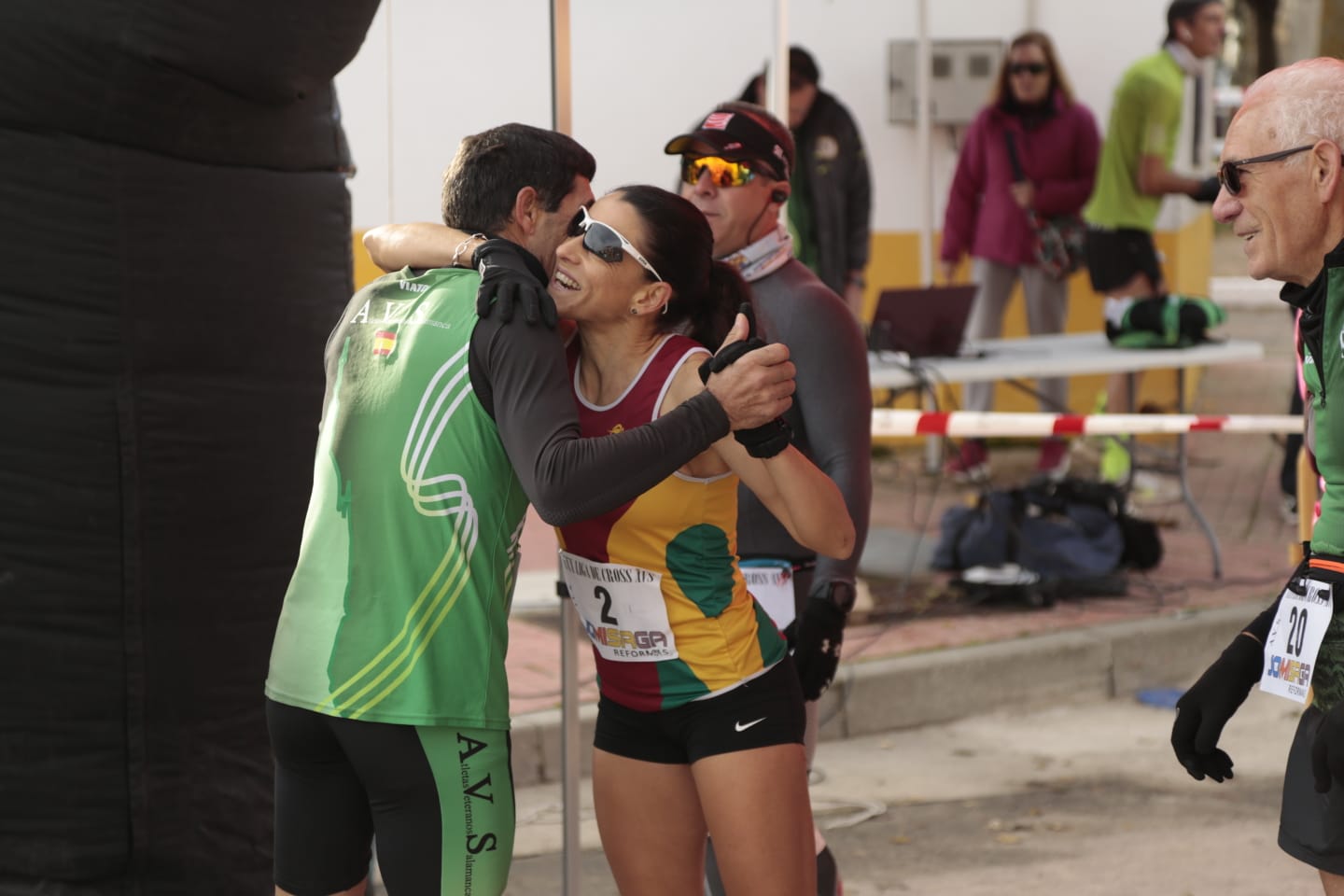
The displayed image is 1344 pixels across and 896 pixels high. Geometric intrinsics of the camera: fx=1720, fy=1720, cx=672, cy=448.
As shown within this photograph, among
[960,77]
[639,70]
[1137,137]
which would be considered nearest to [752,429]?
[639,70]

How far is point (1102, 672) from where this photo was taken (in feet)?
23.0

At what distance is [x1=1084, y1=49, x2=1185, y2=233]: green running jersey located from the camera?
8.96 m

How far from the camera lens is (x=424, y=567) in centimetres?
275

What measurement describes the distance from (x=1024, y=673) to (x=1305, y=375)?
416cm

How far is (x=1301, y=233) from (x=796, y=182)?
6341 millimetres

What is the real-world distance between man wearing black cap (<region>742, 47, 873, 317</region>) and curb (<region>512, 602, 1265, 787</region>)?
97.5 inches

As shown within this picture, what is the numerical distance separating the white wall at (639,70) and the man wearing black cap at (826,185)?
0.54m

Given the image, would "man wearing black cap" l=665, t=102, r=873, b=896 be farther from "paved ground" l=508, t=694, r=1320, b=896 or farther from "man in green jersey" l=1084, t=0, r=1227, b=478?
"man in green jersey" l=1084, t=0, r=1227, b=478

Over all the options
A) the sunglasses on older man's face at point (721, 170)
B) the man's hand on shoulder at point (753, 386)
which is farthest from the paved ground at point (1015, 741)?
the man's hand on shoulder at point (753, 386)

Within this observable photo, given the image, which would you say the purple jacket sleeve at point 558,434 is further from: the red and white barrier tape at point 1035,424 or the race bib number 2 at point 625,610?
the red and white barrier tape at point 1035,424

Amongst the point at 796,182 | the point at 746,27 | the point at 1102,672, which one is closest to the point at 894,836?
the point at 1102,672

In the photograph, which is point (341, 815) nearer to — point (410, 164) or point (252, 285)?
point (252, 285)

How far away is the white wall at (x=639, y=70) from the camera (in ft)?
14.9

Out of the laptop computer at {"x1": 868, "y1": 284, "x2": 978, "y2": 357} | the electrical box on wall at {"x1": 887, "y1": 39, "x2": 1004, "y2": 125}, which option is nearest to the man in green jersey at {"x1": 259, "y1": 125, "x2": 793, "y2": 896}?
the laptop computer at {"x1": 868, "y1": 284, "x2": 978, "y2": 357}
